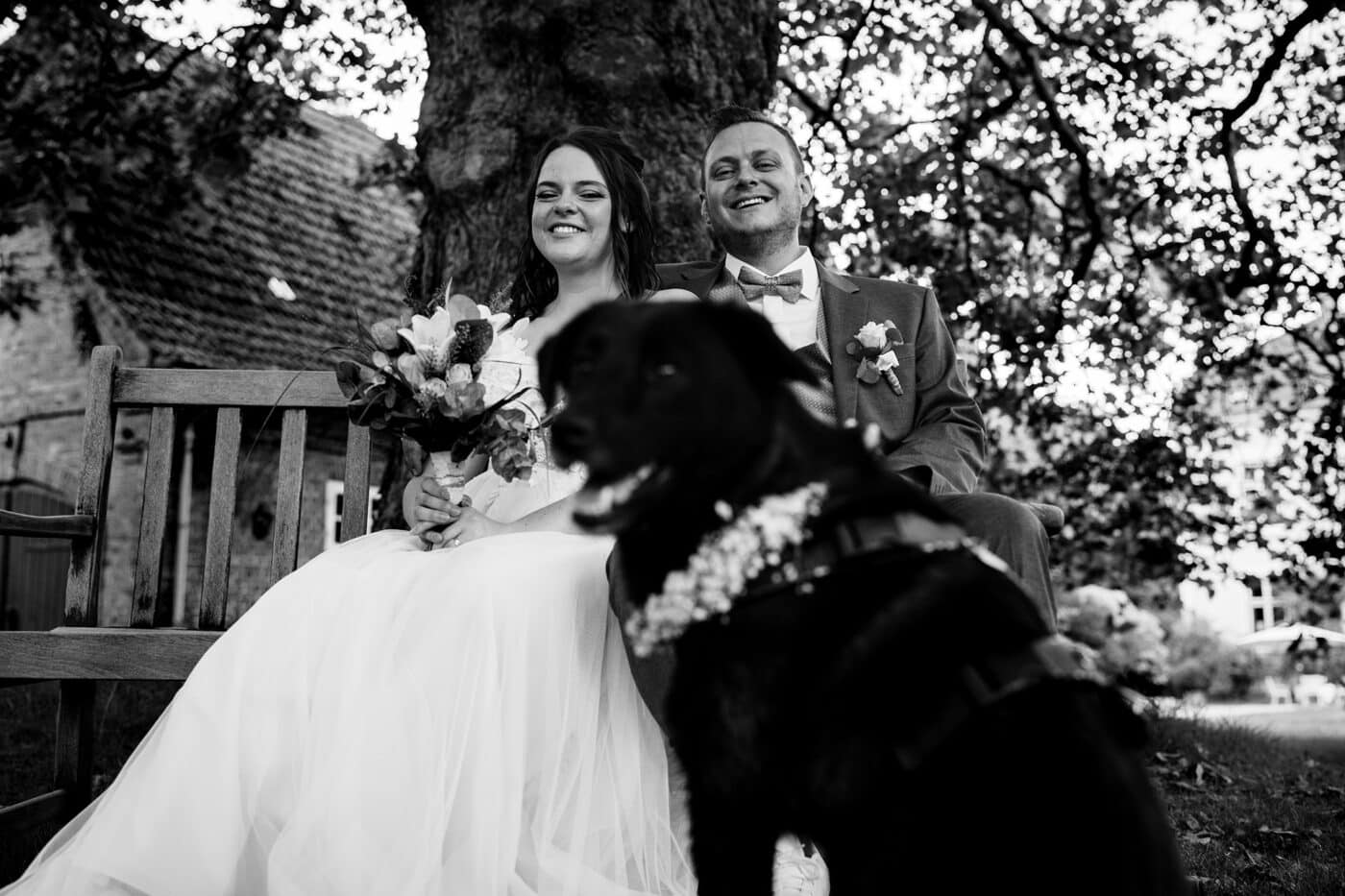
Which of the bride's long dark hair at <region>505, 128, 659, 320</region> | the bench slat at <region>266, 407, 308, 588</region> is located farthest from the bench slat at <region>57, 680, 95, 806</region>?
the bride's long dark hair at <region>505, 128, 659, 320</region>

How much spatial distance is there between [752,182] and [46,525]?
2.83 metres

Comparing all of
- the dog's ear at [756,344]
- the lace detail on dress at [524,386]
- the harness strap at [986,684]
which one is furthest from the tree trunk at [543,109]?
the harness strap at [986,684]

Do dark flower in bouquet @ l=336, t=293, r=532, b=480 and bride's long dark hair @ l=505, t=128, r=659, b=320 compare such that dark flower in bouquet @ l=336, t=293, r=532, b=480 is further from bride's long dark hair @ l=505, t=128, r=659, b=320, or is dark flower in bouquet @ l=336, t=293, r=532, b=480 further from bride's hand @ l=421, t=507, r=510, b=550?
bride's long dark hair @ l=505, t=128, r=659, b=320

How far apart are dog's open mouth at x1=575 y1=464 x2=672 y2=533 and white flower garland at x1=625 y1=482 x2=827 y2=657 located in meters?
0.15

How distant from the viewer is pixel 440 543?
357 centimetres

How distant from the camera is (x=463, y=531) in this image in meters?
3.55

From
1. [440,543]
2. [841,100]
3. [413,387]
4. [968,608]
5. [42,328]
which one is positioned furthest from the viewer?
[42,328]

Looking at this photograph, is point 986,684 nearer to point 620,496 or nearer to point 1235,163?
point 620,496

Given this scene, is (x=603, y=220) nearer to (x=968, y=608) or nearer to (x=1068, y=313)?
(x=968, y=608)

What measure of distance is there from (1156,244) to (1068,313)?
821 mm

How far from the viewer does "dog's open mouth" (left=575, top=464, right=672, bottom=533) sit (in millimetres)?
1588

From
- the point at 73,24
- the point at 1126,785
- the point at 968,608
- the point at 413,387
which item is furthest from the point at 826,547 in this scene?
the point at 73,24

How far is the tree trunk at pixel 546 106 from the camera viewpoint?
204 inches

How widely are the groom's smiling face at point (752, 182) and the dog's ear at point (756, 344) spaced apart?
2549 mm
